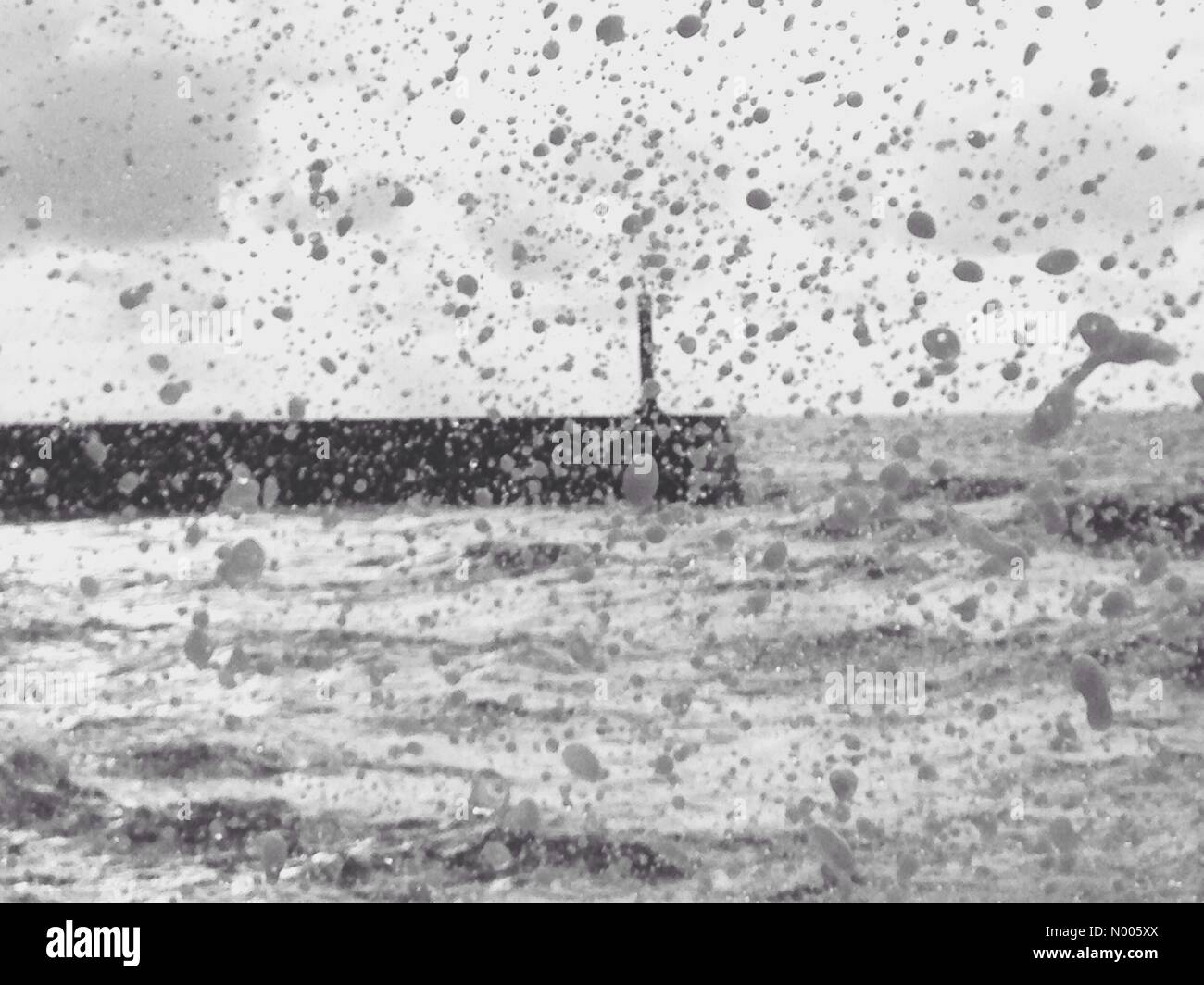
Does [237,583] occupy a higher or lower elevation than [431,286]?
lower

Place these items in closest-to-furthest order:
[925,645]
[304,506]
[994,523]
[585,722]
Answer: [585,722], [925,645], [994,523], [304,506]

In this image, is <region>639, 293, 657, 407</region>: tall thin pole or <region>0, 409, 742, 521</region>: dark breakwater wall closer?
<region>639, 293, 657, 407</region>: tall thin pole

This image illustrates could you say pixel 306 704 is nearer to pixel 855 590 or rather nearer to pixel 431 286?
pixel 431 286

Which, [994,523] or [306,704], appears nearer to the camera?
[306,704]

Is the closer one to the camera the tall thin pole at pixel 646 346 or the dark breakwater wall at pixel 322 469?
the tall thin pole at pixel 646 346

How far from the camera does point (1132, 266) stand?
2.81 meters

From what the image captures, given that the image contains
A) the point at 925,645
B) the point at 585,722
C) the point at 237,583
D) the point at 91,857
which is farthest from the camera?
the point at 237,583

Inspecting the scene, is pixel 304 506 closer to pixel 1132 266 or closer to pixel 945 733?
pixel 945 733

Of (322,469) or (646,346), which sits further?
(322,469)

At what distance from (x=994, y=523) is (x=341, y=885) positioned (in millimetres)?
6932

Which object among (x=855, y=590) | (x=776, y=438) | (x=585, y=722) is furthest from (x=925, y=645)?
(x=776, y=438)

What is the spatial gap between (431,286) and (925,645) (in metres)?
3.17

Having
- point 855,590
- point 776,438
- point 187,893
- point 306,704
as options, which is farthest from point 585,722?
point 776,438

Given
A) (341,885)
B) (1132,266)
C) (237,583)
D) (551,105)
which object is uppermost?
(551,105)
